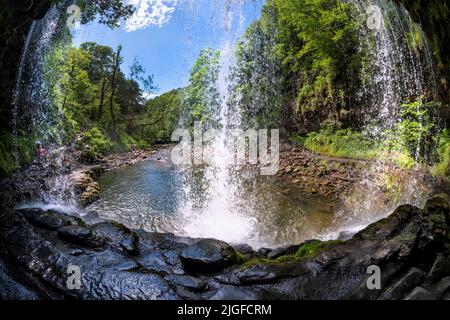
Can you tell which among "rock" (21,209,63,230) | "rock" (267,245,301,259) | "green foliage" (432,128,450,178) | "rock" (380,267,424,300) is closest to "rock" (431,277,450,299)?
"rock" (380,267,424,300)

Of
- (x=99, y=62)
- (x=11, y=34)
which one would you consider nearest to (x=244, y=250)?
(x=11, y=34)

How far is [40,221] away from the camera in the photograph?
4855 mm

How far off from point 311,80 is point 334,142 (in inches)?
193

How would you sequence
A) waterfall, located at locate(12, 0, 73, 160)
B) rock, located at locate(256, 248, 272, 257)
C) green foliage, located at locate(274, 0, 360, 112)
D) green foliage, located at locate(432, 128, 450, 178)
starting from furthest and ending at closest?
green foliage, located at locate(274, 0, 360, 112)
waterfall, located at locate(12, 0, 73, 160)
green foliage, located at locate(432, 128, 450, 178)
rock, located at locate(256, 248, 272, 257)

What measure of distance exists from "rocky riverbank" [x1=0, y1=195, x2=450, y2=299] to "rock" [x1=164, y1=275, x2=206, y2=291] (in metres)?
0.01

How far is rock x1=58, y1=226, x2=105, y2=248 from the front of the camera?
4.30m

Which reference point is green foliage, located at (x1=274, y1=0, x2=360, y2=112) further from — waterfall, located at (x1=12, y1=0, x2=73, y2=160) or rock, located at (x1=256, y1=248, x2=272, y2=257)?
rock, located at (x1=256, y1=248, x2=272, y2=257)

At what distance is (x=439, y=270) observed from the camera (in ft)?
9.99

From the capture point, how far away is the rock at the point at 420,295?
270 cm

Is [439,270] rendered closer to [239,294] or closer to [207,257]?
[239,294]
